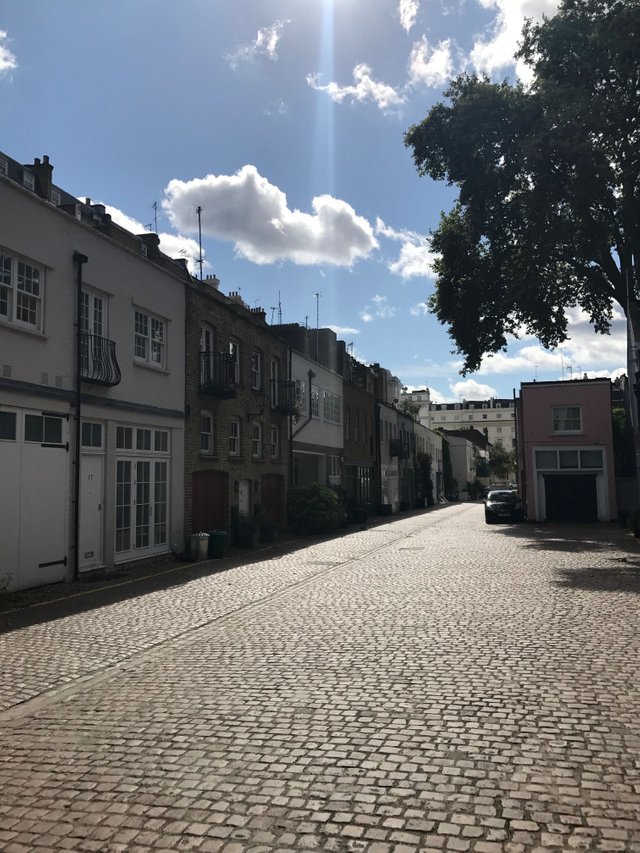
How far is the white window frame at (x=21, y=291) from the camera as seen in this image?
1275 centimetres

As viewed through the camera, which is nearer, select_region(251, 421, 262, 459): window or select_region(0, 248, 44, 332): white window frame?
select_region(0, 248, 44, 332): white window frame

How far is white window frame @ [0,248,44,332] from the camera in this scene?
41.8ft

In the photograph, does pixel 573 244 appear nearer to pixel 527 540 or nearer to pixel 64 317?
pixel 527 540

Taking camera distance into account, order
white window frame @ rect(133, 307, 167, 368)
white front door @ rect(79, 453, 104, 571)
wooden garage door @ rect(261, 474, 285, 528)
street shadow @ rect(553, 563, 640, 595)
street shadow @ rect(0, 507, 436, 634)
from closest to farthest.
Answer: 1. street shadow @ rect(0, 507, 436, 634)
2. street shadow @ rect(553, 563, 640, 595)
3. white front door @ rect(79, 453, 104, 571)
4. white window frame @ rect(133, 307, 167, 368)
5. wooden garage door @ rect(261, 474, 285, 528)

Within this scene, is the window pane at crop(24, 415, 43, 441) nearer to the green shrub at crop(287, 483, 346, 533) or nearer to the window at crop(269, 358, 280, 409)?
the window at crop(269, 358, 280, 409)

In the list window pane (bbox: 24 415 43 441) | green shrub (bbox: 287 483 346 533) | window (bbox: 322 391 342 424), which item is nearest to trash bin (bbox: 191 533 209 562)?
window pane (bbox: 24 415 43 441)

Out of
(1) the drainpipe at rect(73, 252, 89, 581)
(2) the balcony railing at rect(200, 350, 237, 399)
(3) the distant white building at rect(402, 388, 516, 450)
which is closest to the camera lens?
(1) the drainpipe at rect(73, 252, 89, 581)

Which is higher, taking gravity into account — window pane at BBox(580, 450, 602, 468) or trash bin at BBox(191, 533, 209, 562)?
window pane at BBox(580, 450, 602, 468)

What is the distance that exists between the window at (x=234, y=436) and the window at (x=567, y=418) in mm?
17875

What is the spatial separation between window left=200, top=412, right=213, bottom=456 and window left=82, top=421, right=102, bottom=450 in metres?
5.49

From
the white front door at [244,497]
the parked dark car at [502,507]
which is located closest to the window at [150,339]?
the white front door at [244,497]

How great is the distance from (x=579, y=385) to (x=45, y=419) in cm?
2768

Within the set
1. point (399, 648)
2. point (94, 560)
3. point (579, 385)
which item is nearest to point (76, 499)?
point (94, 560)

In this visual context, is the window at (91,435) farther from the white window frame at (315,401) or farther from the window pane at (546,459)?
the window pane at (546,459)
